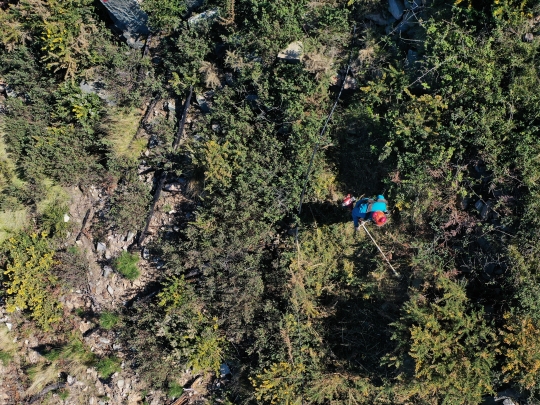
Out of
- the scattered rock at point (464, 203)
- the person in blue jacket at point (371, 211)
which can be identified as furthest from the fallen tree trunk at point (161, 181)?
the scattered rock at point (464, 203)

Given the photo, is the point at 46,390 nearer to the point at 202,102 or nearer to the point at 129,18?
the point at 202,102

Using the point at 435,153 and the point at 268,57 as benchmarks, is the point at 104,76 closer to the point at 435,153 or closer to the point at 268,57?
the point at 268,57

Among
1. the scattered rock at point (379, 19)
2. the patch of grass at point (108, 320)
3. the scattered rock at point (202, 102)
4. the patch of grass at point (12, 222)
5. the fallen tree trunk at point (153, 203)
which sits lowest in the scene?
the patch of grass at point (108, 320)

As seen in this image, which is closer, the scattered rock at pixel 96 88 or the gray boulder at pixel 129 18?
the gray boulder at pixel 129 18

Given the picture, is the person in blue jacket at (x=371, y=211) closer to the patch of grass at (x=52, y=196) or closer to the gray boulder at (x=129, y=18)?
the gray boulder at (x=129, y=18)

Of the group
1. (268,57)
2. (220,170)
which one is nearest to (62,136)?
(220,170)

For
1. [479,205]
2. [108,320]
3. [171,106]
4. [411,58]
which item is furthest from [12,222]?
[479,205]

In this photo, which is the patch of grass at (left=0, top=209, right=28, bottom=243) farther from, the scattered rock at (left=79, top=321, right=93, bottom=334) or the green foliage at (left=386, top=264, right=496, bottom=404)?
the green foliage at (left=386, top=264, right=496, bottom=404)
